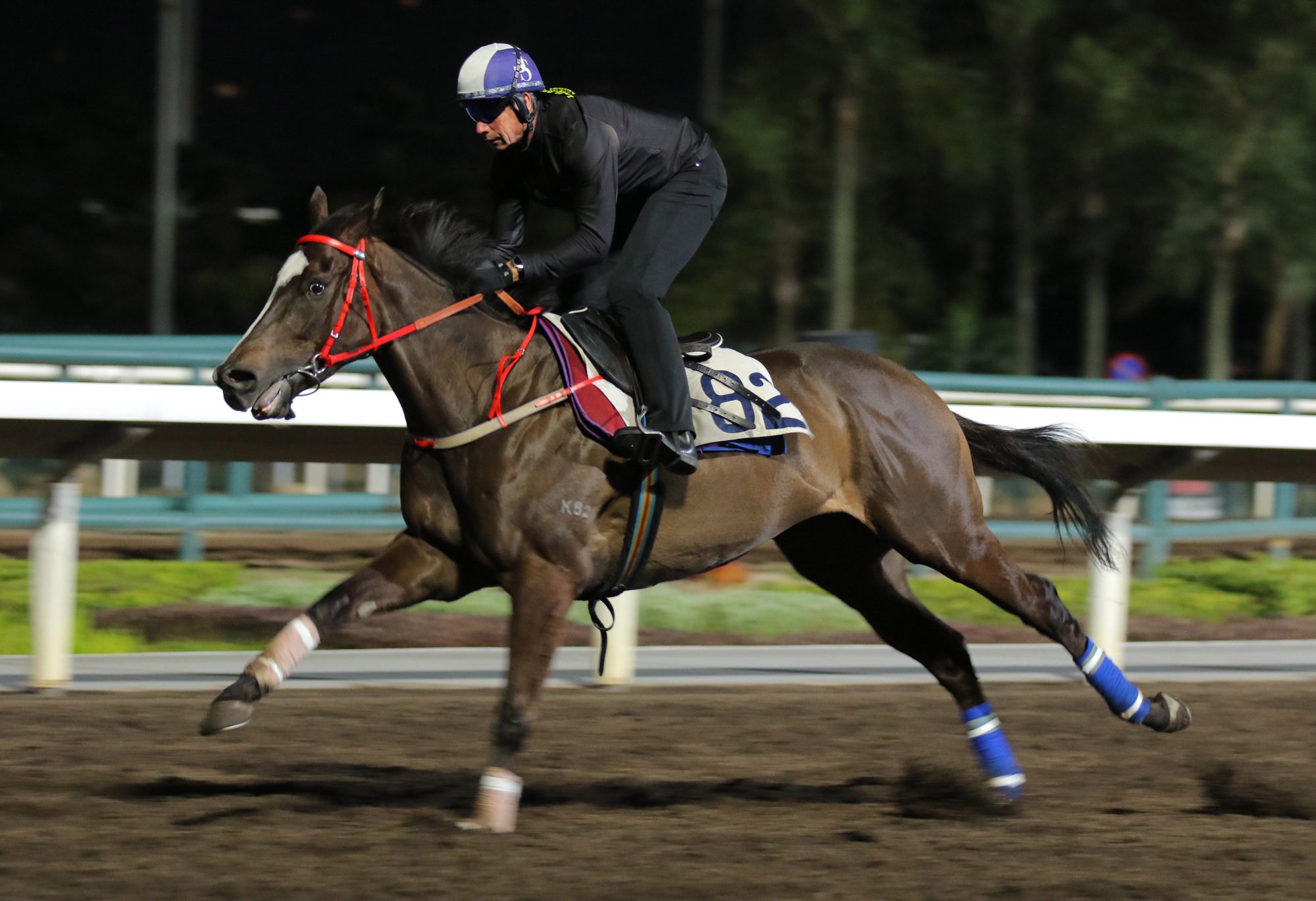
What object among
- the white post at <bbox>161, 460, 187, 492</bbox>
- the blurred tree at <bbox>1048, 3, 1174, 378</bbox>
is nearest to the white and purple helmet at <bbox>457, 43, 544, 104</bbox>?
the white post at <bbox>161, 460, 187, 492</bbox>

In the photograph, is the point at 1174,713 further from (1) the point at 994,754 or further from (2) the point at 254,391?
(2) the point at 254,391

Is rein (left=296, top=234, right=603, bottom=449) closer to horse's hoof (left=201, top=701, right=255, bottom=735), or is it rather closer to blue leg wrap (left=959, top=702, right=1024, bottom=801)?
horse's hoof (left=201, top=701, right=255, bottom=735)

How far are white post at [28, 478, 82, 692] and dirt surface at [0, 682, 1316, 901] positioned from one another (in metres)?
0.26

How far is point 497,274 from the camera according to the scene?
4652 millimetres

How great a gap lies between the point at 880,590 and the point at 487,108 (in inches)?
76.0

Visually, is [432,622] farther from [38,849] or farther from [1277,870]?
[1277,870]

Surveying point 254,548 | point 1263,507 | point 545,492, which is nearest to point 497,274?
point 545,492

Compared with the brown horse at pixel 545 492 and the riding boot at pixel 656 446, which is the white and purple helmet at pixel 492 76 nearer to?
the brown horse at pixel 545 492

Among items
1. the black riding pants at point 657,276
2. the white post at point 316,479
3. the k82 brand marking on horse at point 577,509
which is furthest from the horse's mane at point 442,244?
the white post at point 316,479

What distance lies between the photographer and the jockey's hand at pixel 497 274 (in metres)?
4.64

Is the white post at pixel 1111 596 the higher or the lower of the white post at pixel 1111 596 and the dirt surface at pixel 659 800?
the higher

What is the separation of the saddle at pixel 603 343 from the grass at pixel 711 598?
341 centimetres

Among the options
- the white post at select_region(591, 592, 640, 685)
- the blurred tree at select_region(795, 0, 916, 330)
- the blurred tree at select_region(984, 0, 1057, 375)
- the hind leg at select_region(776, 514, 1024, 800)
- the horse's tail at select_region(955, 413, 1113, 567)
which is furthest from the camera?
the blurred tree at select_region(984, 0, 1057, 375)

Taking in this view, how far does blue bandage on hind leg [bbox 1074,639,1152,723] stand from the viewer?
5.20 m
